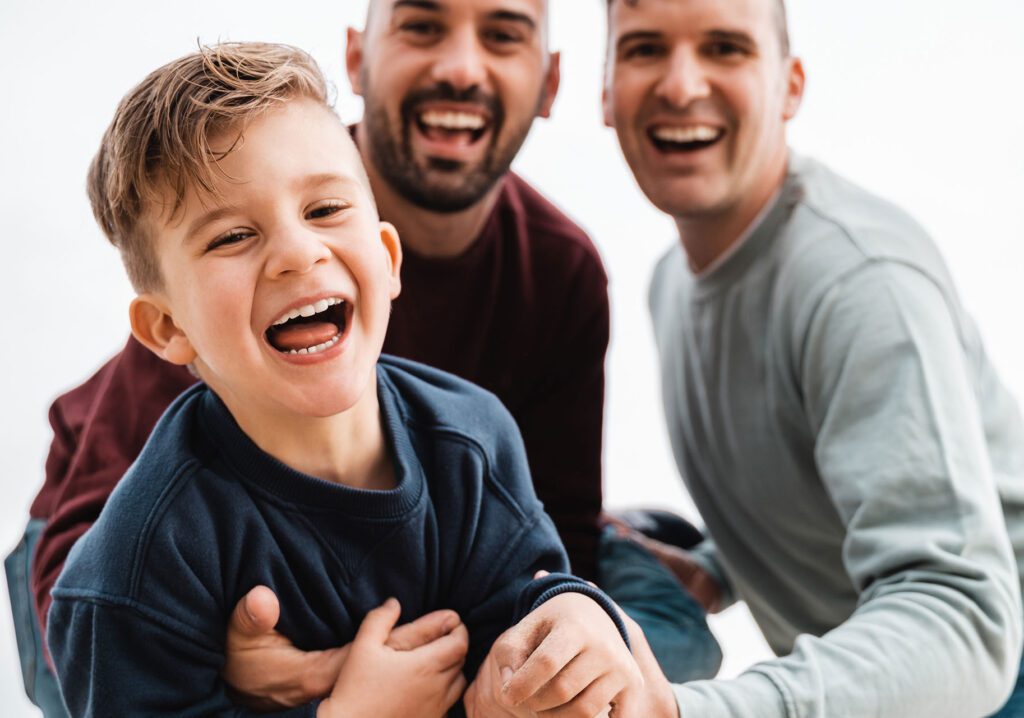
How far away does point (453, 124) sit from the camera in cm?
154

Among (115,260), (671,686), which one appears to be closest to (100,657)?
(671,686)

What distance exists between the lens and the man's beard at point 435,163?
5.07 feet

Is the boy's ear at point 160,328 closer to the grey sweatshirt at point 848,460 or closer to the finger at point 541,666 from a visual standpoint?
the finger at point 541,666

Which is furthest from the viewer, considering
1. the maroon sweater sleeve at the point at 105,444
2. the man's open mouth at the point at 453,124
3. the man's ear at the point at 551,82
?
the man's ear at the point at 551,82

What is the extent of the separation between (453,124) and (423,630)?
0.70 metres

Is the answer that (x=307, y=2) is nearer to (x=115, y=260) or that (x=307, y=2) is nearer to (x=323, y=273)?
(x=115, y=260)

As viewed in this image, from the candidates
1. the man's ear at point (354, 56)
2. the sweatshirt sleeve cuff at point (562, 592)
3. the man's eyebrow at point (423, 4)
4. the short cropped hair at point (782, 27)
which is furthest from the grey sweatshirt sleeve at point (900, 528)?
the man's ear at point (354, 56)

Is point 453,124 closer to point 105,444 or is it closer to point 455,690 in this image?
point 105,444

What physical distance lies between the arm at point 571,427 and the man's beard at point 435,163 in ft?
0.65

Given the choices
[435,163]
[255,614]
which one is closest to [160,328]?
[255,614]

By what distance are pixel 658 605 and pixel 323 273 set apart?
2.79 feet

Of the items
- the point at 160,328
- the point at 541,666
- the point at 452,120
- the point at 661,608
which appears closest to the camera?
A: the point at 541,666

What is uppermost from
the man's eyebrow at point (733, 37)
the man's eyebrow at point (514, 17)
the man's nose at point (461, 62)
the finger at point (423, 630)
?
the man's eyebrow at point (514, 17)

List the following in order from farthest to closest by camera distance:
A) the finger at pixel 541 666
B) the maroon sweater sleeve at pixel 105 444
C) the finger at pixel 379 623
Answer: the maroon sweater sleeve at pixel 105 444 < the finger at pixel 379 623 < the finger at pixel 541 666
